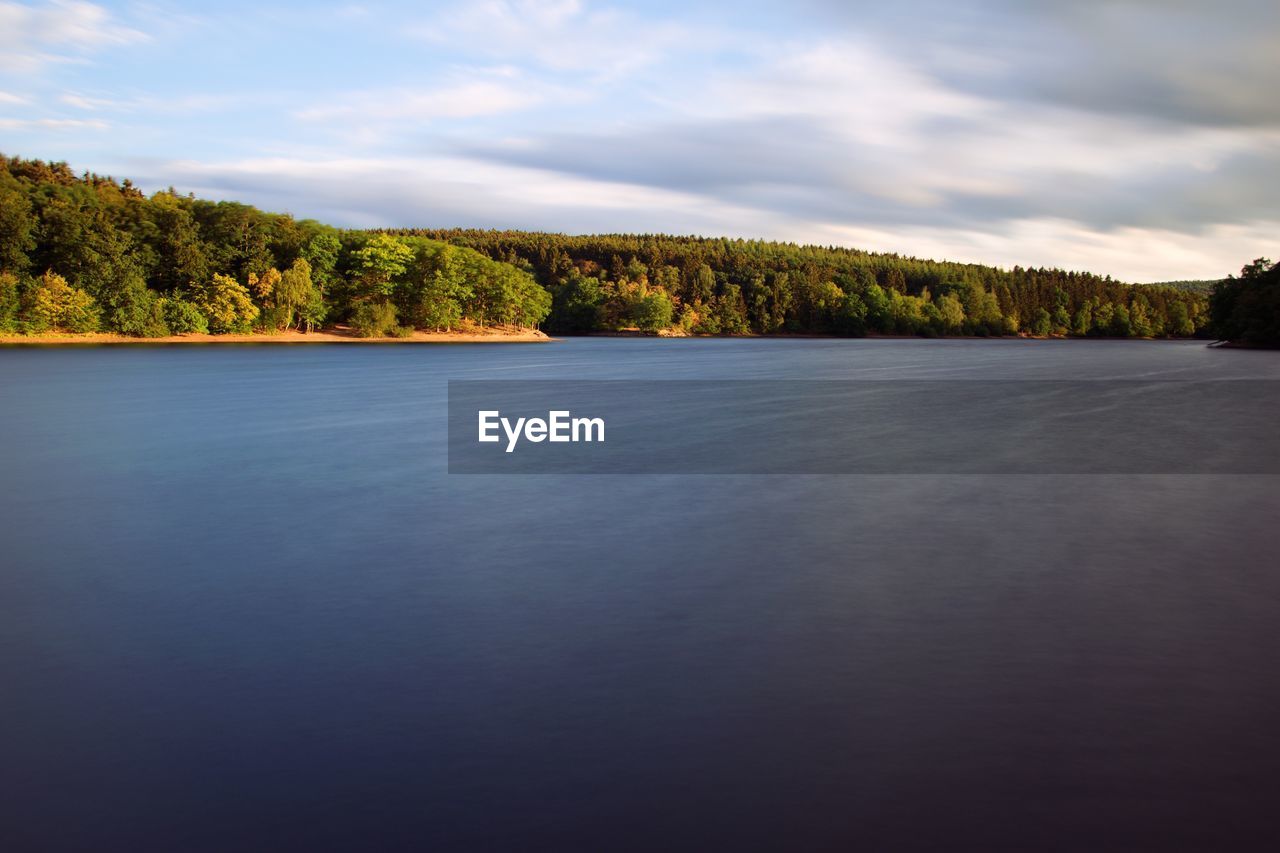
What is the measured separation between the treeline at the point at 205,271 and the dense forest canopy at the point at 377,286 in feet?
0.54

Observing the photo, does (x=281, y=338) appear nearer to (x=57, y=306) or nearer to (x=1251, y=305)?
(x=57, y=306)

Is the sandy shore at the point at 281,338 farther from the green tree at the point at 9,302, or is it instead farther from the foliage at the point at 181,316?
the green tree at the point at 9,302

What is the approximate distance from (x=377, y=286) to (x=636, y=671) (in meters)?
96.8

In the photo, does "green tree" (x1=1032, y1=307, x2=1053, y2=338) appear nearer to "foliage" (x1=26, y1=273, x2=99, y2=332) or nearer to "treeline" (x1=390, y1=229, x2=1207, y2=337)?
"treeline" (x1=390, y1=229, x2=1207, y2=337)

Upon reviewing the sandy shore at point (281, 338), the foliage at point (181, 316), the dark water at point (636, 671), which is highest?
the foliage at point (181, 316)

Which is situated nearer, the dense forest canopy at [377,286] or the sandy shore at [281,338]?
the sandy shore at [281,338]

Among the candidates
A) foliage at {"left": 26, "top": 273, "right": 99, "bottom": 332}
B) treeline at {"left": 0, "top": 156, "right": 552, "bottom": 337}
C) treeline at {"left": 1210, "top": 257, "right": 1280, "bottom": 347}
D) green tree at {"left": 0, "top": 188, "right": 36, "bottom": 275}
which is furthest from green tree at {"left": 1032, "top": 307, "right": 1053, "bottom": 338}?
green tree at {"left": 0, "top": 188, "right": 36, "bottom": 275}

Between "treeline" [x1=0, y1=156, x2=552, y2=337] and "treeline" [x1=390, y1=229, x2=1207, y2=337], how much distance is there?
39.2 meters

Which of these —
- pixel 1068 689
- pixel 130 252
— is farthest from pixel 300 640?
pixel 130 252

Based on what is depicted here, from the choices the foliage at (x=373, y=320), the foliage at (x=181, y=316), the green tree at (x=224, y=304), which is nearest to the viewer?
the foliage at (x=181, y=316)

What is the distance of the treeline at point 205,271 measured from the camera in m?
76.2

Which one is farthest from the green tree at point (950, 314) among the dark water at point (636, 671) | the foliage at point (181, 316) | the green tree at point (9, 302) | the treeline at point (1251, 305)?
the dark water at point (636, 671)

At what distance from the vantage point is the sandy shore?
75.1 m

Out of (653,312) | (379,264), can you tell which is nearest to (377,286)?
(379,264)
